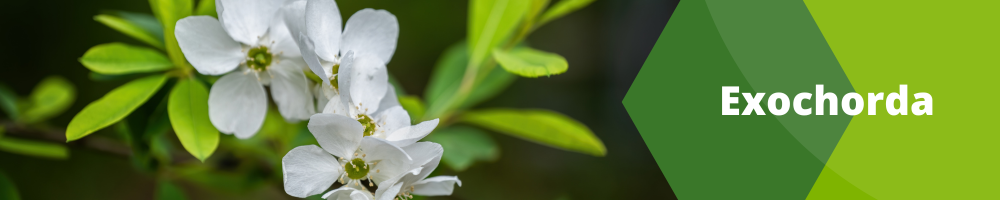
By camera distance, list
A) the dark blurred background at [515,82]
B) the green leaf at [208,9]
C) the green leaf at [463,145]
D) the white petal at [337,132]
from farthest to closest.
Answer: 1. the dark blurred background at [515,82]
2. the green leaf at [463,145]
3. the green leaf at [208,9]
4. the white petal at [337,132]

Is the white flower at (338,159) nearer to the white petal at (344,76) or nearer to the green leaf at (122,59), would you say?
the white petal at (344,76)

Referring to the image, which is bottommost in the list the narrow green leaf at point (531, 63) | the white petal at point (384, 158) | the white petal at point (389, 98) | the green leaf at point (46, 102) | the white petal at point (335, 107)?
the green leaf at point (46, 102)

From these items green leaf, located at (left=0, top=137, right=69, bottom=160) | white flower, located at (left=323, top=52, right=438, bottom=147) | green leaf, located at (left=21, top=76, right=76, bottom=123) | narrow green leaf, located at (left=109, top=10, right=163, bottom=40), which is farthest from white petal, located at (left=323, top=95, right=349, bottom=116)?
green leaf, located at (left=21, top=76, right=76, bottom=123)

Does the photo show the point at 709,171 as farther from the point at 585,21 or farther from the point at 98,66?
the point at 585,21

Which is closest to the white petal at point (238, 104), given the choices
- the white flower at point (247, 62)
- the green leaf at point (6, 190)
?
the white flower at point (247, 62)

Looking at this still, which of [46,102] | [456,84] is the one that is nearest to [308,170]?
[456,84]

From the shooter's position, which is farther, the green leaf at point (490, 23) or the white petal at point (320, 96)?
the green leaf at point (490, 23)

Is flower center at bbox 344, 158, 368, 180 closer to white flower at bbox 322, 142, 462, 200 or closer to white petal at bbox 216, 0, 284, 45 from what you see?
white flower at bbox 322, 142, 462, 200

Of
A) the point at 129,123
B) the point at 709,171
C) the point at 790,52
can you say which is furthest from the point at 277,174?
the point at 790,52
